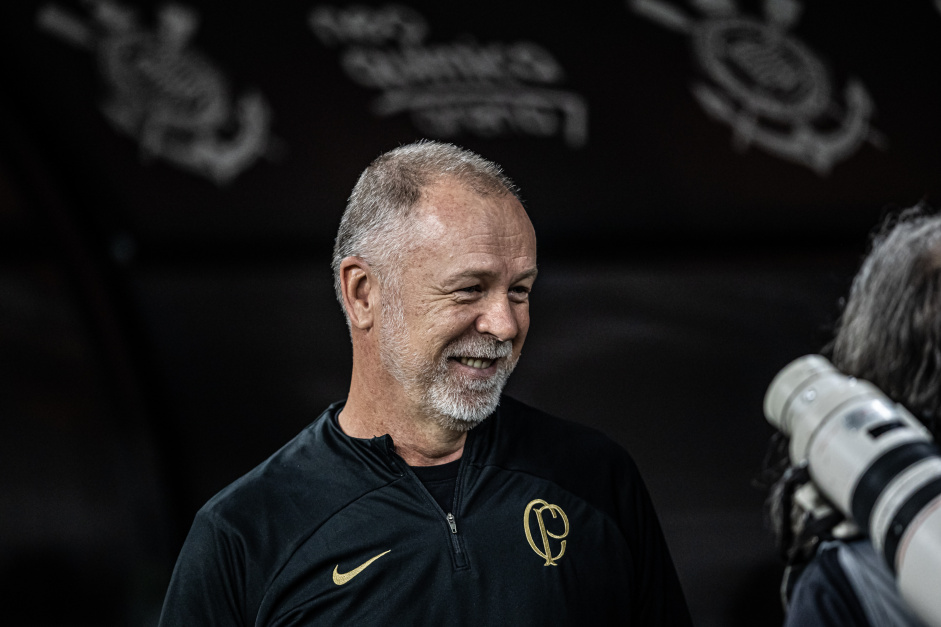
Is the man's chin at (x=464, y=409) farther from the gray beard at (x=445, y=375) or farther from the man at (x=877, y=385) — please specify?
the man at (x=877, y=385)

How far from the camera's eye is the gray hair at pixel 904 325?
1.69 metres

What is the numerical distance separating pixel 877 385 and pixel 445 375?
2.47 ft

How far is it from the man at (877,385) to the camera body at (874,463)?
0.10m

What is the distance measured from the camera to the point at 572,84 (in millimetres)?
3801

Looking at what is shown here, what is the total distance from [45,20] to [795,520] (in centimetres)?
321

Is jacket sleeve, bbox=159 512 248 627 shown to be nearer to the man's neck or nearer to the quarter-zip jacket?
the quarter-zip jacket

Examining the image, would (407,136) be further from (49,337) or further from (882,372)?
(882,372)

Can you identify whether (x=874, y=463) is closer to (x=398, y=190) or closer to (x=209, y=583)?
(x=398, y=190)

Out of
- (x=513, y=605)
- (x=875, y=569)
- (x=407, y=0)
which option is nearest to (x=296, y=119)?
(x=407, y=0)

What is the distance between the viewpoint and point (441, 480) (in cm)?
172

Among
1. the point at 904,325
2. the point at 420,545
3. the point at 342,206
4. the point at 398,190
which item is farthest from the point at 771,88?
the point at 420,545

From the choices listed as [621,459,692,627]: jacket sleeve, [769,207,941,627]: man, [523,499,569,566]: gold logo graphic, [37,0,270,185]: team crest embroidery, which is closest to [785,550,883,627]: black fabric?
[769,207,941,627]: man

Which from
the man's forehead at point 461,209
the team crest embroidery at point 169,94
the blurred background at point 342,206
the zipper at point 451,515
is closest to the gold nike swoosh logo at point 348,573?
the zipper at point 451,515

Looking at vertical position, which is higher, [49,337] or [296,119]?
[296,119]
